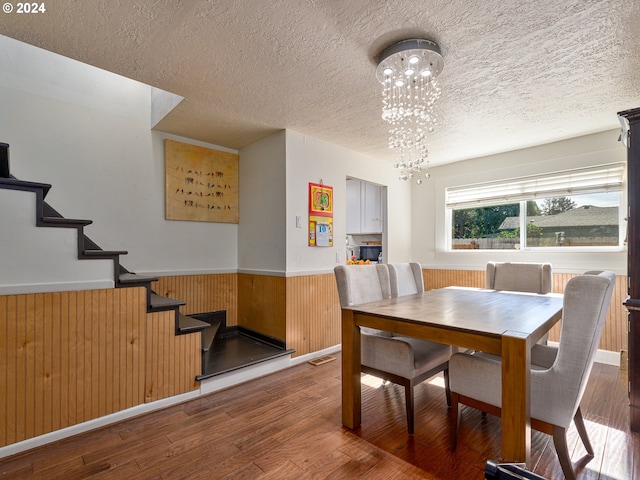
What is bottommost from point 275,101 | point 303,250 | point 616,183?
point 303,250

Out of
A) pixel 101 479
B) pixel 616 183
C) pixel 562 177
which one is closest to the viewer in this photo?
pixel 101 479

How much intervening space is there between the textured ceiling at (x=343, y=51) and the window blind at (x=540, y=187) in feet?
1.90

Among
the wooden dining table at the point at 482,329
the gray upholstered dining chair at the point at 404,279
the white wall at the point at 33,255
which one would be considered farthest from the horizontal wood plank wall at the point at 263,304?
the white wall at the point at 33,255

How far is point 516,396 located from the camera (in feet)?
4.38

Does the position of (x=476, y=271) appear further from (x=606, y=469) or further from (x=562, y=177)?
(x=606, y=469)

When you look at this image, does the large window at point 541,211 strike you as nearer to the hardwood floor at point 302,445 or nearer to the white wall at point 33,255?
the hardwood floor at point 302,445

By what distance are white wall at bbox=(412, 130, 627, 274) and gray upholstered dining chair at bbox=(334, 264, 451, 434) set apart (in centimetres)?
225

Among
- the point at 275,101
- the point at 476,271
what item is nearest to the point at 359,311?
the point at 275,101

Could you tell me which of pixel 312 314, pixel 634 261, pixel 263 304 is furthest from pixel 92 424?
pixel 634 261

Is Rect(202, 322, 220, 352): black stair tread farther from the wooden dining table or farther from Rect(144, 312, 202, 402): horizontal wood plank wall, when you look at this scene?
the wooden dining table

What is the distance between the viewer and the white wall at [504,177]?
10.3 feet

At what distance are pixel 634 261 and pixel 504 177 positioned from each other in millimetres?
2081

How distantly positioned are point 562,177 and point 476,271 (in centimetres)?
144

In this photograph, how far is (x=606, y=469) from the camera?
1584 mm
